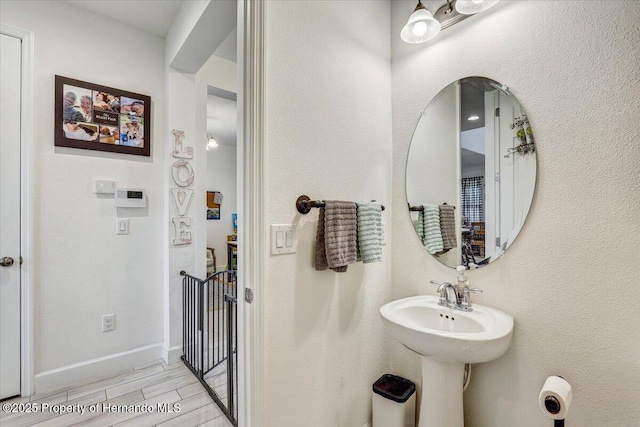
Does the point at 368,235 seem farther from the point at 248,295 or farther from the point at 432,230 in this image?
the point at 248,295

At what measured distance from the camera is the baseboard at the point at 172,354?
2260 mm

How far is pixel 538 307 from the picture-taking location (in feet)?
3.85

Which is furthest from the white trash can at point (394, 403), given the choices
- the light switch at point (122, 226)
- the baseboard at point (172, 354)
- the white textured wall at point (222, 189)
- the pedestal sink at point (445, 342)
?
the white textured wall at point (222, 189)

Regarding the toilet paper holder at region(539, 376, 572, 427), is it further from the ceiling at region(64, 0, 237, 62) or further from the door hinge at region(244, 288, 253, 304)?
the ceiling at region(64, 0, 237, 62)

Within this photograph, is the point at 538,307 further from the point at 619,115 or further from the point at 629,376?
the point at 619,115

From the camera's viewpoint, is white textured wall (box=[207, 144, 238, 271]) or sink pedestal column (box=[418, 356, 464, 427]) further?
white textured wall (box=[207, 144, 238, 271])

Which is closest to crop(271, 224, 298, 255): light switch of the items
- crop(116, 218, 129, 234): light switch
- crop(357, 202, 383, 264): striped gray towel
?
crop(357, 202, 383, 264): striped gray towel

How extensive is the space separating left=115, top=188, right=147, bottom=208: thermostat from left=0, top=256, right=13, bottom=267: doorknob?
25.5 inches

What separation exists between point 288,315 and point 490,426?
105 cm

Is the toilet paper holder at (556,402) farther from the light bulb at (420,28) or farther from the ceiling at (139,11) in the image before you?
the ceiling at (139,11)

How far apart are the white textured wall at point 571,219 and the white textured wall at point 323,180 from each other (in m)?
0.48

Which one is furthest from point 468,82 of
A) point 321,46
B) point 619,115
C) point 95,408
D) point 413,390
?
point 95,408

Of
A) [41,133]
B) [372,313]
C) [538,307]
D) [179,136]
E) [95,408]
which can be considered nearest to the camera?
[538,307]

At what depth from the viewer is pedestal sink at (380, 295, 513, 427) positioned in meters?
1.04
